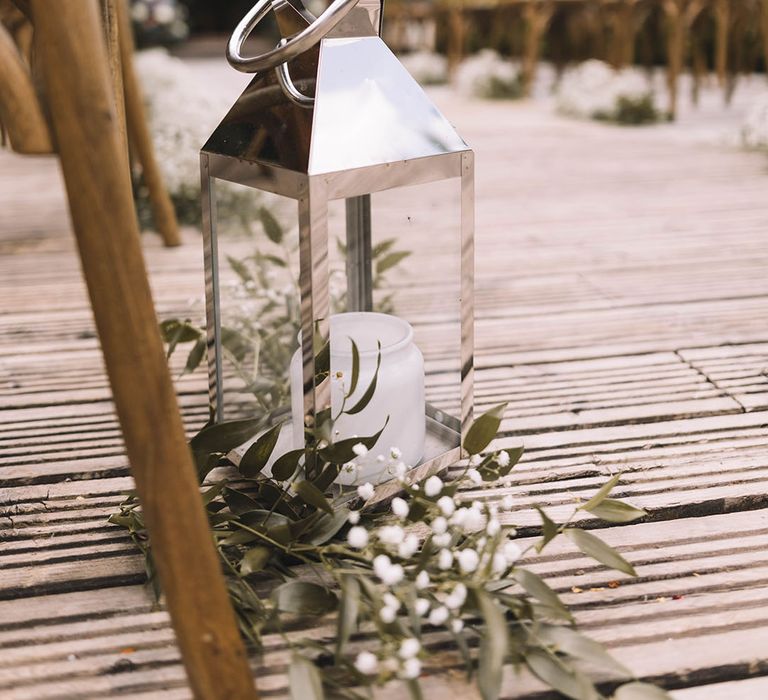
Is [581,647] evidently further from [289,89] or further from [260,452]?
[289,89]

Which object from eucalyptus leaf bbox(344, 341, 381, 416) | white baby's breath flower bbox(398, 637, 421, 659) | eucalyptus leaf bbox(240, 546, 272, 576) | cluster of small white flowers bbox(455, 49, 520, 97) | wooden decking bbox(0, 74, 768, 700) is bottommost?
wooden decking bbox(0, 74, 768, 700)

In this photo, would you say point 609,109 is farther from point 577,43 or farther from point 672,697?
point 672,697

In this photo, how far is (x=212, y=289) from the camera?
928 mm

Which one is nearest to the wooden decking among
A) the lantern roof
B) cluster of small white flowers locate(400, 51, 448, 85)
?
the lantern roof

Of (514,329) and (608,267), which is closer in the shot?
(514,329)

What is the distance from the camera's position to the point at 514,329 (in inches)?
57.1

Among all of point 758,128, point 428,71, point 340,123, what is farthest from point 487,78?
point 340,123

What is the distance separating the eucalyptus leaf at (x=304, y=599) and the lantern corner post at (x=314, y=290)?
0.14 meters

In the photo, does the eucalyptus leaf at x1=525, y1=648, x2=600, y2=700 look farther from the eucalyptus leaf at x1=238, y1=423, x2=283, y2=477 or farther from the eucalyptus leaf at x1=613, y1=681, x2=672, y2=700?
the eucalyptus leaf at x1=238, y1=423, x2=283, y2=477

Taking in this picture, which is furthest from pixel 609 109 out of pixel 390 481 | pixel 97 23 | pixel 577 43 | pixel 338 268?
pixel 97 23

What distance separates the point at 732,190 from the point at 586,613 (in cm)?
198

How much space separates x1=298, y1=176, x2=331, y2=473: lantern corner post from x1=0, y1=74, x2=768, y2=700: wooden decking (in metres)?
0.22

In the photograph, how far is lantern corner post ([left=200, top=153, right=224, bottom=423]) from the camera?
2.94 feet

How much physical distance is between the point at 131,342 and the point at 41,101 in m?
0.67
